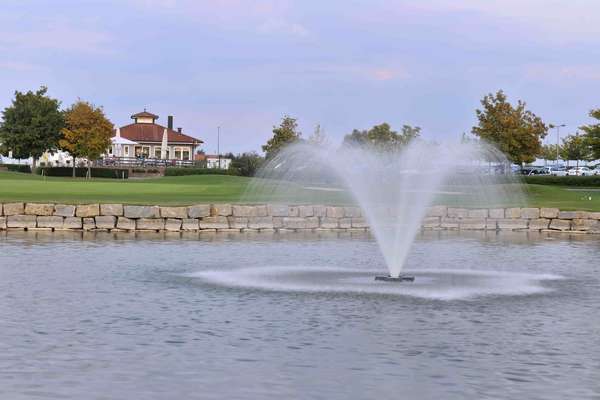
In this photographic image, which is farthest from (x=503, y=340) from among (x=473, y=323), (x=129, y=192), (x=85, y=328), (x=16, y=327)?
(x=129, y=192)

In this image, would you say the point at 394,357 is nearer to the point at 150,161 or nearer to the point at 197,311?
the point at 197,311

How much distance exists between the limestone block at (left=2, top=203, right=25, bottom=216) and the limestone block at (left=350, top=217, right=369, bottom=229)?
11295 millimetres

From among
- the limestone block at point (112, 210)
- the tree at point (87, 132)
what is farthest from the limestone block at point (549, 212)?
the tree at point (87, 132)

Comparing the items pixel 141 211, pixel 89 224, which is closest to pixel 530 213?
pixel 141 211

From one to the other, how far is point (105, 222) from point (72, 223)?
1060 millimetres

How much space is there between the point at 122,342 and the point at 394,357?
11.7 feet

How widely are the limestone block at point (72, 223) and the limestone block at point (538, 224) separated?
15.9 meters

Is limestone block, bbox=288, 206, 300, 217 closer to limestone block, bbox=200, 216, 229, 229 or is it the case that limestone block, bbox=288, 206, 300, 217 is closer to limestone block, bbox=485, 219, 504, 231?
limestone block, bbox=200, 216, 229, 229

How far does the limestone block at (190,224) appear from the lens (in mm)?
32688

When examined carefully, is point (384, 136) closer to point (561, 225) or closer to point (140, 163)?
point (140, 163)

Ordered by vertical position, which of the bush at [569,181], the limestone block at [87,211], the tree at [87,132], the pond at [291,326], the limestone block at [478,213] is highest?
the tree at [87,132]

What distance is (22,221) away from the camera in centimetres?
3186

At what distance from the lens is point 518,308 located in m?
16.3

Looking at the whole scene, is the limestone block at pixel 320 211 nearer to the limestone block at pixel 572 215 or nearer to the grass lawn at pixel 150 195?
the grass lawn at pixel 150 195
